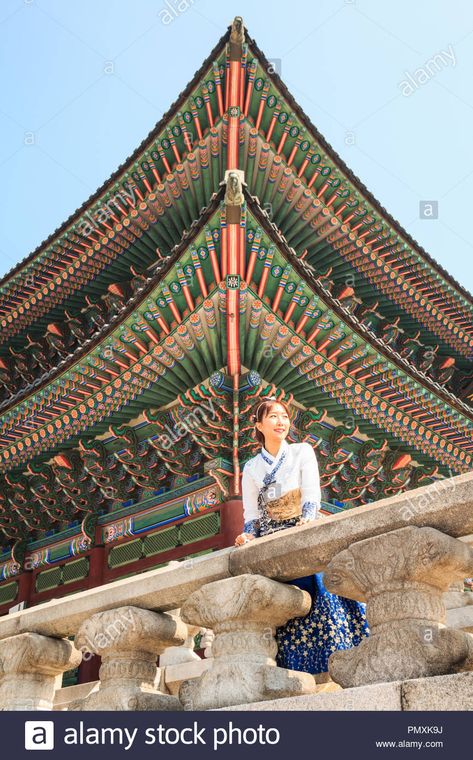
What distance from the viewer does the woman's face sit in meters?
4.21

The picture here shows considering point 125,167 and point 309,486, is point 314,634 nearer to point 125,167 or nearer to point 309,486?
point 309,486

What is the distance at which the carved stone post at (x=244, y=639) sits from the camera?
3.13m

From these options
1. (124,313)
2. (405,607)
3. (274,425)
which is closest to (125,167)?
(124,313)

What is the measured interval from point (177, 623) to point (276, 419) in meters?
1.22

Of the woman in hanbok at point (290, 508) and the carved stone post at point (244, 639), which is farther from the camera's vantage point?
the woman in hanbok at point (290, 508)

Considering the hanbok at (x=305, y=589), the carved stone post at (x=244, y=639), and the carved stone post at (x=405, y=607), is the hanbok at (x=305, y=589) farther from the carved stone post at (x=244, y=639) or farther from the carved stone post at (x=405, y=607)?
the carved stone post at (x=405, y=607)

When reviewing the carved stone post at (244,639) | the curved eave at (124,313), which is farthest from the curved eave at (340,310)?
the carved stone post at (244,639)

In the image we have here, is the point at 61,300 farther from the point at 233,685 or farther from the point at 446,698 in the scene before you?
the point at 446,698

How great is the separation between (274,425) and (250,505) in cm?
46

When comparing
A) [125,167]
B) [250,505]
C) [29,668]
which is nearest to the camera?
[29,668]

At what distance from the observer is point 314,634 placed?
3.47m

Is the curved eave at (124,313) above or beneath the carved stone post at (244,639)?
above

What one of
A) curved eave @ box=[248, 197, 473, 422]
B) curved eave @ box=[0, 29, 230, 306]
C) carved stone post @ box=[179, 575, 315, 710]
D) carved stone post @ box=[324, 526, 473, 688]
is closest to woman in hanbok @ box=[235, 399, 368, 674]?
carved stone post @ box=[179, 575, 315, 710]
